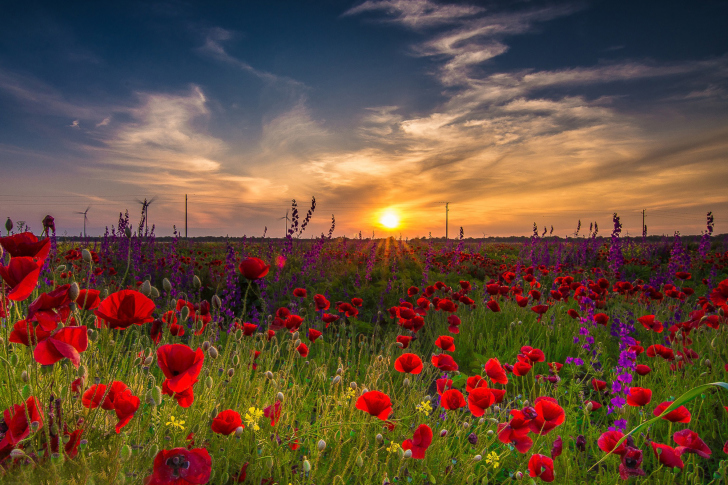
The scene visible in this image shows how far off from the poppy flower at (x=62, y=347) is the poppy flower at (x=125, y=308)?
182mm

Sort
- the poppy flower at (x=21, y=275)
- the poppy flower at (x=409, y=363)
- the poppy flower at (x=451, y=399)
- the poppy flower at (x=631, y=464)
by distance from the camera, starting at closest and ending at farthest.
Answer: the poppy flower at (x=21, y=275) → the poppy flower at (x=631, y=464) → the poppy flower at (x=451, y=399) → the poppy flower at (x=409, y=363)

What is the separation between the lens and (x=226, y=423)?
1.44 metres

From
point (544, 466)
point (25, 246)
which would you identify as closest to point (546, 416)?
point (544, 466)

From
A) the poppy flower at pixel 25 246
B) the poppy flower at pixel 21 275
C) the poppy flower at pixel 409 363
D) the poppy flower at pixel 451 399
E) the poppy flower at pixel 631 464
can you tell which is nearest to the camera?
the poppy flower at pixel 21 275

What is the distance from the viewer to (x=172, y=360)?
115cm

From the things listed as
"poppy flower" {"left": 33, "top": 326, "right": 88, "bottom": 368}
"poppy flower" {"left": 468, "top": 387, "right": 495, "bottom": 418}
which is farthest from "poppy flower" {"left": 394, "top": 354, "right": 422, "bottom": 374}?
"poppy flower" {"left": 33, "top": 326, "right": 88, "bottom": 368}

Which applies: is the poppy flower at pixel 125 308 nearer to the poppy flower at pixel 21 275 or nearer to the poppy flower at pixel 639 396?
the poppy flower at pixel 21 275

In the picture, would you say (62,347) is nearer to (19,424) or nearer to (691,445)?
(19,424)

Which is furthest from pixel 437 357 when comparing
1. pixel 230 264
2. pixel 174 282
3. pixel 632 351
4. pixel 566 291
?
pixel 174 282

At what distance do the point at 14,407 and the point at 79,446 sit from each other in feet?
0.84

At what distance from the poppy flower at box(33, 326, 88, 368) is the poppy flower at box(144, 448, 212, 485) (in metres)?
0.33

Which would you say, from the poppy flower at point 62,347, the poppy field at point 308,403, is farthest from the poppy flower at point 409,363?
the poppy flower at point 62,347

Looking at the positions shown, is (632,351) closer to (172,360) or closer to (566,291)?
(566,291)

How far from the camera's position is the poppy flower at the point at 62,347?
942mm
